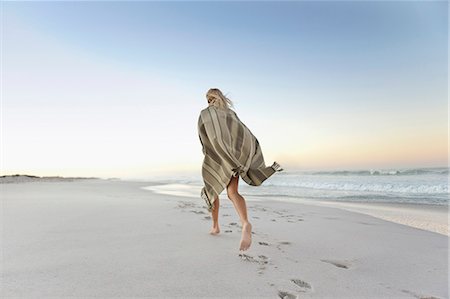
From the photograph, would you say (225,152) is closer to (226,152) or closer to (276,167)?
(226,152)

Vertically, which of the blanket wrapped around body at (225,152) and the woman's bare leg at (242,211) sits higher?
the blanket wrapped around body at (225,152)

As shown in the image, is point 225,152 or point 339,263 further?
point 225,152

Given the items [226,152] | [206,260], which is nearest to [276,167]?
[226,152]

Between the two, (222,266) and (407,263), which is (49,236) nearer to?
(222,266)

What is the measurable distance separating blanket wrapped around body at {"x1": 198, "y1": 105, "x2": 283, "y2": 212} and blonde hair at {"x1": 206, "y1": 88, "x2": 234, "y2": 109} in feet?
0.25

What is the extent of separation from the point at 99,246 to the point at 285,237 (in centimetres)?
221

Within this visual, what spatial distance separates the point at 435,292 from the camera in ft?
7.82

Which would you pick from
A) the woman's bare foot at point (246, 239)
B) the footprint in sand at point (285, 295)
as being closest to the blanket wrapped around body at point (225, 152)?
the woman's bare foot at point (246, 239)

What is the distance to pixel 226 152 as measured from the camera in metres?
3.56

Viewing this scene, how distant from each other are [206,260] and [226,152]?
4.07 feet

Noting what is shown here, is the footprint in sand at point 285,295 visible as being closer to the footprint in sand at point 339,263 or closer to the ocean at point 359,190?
the footprint in sand at point 339,263

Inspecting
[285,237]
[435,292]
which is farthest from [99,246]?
[435,292]

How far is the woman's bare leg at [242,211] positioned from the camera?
3.06 meters

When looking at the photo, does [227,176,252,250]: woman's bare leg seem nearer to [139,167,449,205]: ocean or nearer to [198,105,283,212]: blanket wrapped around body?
[198,105,283,212]: blanket wrapped around body
